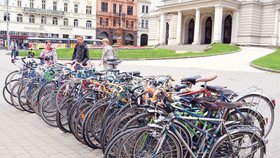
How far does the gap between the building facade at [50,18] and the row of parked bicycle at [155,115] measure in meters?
57.7

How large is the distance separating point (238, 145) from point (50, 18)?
63309mm

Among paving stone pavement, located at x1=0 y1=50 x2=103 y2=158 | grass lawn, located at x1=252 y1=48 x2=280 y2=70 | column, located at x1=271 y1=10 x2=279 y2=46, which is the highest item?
column, located at x1=271 y1=10 x2=279 y2=46

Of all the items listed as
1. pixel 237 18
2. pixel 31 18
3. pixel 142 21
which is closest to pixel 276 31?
pixel 237 18

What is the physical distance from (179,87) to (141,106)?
74cm

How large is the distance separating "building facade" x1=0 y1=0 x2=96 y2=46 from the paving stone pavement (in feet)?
186

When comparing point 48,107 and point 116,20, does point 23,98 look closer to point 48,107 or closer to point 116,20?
point 48,107

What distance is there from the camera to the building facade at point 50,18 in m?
59.4

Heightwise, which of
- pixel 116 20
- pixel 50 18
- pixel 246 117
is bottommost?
pixel 246 117

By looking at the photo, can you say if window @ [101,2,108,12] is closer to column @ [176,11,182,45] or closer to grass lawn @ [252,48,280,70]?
column @ [176,11,182,45]

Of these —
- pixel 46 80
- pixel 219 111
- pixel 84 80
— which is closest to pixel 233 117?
pixel 219 111

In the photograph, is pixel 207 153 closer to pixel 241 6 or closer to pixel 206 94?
pixel 206 94

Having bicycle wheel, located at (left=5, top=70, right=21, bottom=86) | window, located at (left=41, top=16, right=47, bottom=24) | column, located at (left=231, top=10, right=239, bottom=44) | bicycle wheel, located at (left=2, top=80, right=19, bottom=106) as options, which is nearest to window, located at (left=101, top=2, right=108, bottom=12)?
window, located at (left=41, top=16, right=47, bottom=24)

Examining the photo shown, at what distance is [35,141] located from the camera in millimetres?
5703

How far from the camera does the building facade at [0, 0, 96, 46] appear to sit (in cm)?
5944
